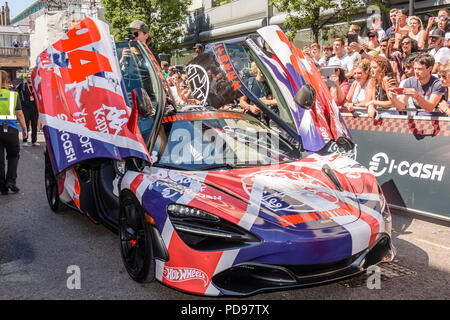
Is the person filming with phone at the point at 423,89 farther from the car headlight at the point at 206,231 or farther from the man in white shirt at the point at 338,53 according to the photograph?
the man in white shirt at the point at 338,53

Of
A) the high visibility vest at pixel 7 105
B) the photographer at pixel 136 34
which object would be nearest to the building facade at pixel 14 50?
the high visibility vest at pixel 7 105

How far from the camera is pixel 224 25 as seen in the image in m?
25.8

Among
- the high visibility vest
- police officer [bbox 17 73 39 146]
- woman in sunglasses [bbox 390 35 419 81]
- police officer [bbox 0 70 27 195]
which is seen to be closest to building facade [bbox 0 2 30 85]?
police officer [bbox 17 73 39 146]

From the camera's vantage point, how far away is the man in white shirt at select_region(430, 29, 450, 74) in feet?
25.3

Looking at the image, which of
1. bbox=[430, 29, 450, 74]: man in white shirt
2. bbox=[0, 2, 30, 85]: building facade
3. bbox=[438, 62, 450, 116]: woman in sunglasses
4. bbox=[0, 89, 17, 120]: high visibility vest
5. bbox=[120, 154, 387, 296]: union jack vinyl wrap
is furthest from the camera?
bbox=[0, 2, 30, 85]: building facade

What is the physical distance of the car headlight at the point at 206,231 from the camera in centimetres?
286

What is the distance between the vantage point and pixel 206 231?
2930mm

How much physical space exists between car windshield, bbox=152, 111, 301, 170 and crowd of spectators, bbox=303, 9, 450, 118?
213cm

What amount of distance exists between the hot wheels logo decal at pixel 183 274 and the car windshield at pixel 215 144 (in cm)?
94

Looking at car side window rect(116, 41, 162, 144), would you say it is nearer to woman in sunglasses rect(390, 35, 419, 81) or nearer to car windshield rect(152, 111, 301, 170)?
car windshield rect(152, 111, 301, 170)

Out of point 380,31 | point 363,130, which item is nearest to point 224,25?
point 380,31

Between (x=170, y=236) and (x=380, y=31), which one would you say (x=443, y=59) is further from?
(x=170, y=236)

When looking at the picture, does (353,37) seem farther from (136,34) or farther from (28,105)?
(28,105)
